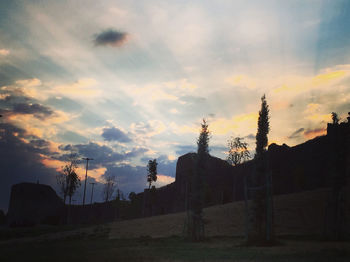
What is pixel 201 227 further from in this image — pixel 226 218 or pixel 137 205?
pixel 137 205

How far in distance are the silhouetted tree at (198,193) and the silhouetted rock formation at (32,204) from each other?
5117 centimetres

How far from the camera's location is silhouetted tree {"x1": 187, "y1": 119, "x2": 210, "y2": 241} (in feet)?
82.1

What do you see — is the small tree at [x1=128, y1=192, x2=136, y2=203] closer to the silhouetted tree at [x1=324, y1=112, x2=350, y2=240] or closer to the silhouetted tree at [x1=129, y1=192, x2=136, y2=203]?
the silhouetted tree at [x1=129, y1=192, x2=136, y2=203]

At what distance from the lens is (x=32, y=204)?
7125cm

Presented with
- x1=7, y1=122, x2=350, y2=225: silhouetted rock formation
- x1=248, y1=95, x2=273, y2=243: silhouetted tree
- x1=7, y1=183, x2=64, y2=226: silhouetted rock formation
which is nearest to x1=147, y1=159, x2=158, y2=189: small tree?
x1=7, y1=122, x2=350, y2=225: silhouetted rock formation

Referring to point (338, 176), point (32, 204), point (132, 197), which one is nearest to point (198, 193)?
point (338, 176)

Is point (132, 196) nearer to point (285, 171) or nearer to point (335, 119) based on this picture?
point (285, 171)

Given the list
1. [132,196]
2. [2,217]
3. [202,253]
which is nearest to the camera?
[202,253]

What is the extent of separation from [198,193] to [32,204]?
58.4m

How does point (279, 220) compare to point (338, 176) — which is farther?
point (279, 220)

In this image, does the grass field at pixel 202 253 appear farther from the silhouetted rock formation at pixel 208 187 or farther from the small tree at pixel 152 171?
the small tree at pixel 152 171

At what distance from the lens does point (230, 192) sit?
4916 centimetres

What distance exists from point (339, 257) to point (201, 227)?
53.6 feet

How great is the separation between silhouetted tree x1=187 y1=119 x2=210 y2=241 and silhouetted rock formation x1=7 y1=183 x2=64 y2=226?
168 ft
